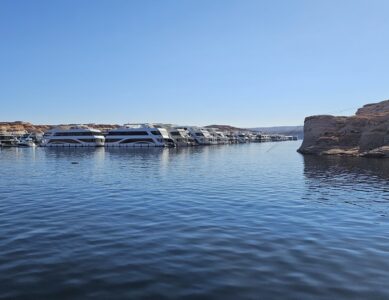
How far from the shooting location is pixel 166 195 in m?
30.1

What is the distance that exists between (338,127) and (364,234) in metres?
94.0

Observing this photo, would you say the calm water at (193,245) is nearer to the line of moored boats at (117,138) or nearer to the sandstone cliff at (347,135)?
the sandstone cliff at (347,135)

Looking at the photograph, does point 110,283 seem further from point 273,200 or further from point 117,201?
point 273,200

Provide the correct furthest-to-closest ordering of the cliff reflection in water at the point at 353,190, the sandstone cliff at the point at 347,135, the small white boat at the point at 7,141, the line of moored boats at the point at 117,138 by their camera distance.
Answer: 1. the small white boat at the point at 7,141
2. the line of moored boats at the point at 117,138
3. the sandstone cliff at the point at 347,135
4. the cliff reflection in water at the point at 353,190

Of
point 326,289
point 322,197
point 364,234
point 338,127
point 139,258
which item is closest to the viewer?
point 326,289

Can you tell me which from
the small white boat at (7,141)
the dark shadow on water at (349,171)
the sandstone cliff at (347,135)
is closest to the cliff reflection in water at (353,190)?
the dark shadow on water at (349,171)

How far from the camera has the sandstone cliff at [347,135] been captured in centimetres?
8744

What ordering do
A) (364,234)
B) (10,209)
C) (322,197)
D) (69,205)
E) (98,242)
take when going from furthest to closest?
1. (322,197)
2. (69,205)
3. (10,209)
4. (364,234)
5. (98,242)

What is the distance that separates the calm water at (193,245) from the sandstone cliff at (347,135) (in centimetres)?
6306

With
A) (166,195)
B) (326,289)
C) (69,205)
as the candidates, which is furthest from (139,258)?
(166,195)

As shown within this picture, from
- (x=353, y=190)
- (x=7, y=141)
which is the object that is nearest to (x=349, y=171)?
(x=353, y=190)

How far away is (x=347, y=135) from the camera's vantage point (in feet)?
331

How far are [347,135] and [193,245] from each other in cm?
9588

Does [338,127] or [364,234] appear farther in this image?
[338,127]
